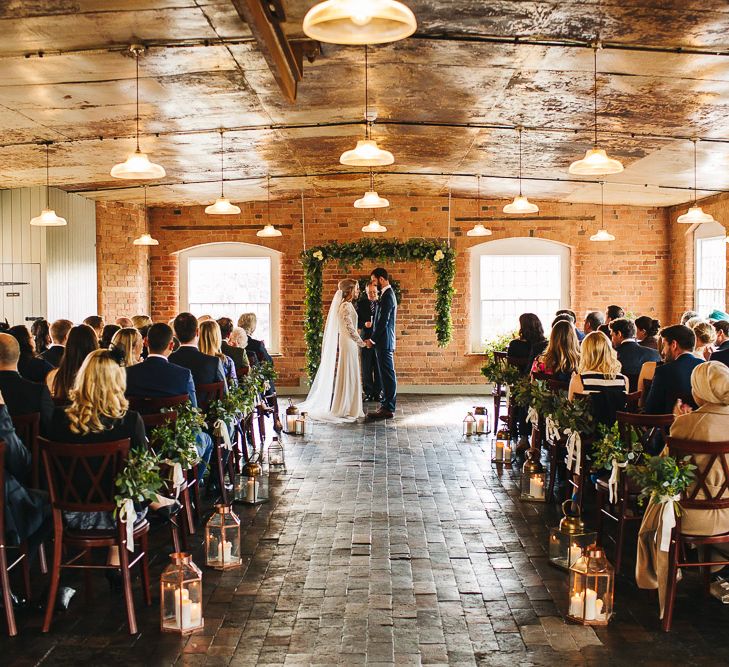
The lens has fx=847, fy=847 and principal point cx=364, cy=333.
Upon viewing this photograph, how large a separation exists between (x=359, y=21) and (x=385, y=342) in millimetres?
→ 8197

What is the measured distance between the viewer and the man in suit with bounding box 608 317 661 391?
718cm

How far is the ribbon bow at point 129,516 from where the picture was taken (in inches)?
165

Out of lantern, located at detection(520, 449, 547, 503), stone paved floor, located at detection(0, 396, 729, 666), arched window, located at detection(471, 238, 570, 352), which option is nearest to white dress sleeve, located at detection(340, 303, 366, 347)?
arched window, located at detection(471, 238, 570, 352)

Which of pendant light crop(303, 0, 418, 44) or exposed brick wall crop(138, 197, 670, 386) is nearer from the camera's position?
pendant light crop(303, 0, 418, 44)

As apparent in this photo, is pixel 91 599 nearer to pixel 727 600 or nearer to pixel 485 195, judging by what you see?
pixel 727 600

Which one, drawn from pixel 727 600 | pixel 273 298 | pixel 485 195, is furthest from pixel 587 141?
pixel 273 298

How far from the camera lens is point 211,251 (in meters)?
14.8

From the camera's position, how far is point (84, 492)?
4.32 meters

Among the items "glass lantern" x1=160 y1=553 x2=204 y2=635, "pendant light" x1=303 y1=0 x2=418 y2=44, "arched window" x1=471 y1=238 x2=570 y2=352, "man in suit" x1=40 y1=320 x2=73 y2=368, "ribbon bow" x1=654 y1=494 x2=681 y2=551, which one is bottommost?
"glass lantern" x1=160 y1=553 x2=204 y2=635

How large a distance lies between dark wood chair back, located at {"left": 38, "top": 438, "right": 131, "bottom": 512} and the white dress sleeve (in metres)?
7.06

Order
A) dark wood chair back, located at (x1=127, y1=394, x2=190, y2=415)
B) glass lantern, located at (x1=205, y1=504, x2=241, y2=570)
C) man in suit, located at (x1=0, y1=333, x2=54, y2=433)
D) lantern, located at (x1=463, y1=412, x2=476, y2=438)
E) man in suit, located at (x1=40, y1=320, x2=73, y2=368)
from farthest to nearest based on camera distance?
1. lantern, located at (x1=463, y1=412, x2=476, y2=438)
2. man in suit, located at (x1=40, y1=320, x2=73, y2=368)
3. dark wood chair back, located at (x1=127, y1=394, x2=190, y2=415)
4. glass lantern, located at (x1=205, y1=504, x2=241, y2=570)
5. man in suit, located at (x1=0, y1=333, x2=54, y2=433)

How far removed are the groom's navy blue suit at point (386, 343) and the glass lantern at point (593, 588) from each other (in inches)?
278

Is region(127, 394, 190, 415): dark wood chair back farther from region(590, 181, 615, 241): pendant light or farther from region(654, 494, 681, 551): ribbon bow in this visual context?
region(590, 181, 615, 241): pendant light

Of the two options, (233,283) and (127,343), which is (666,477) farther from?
(233,283)
